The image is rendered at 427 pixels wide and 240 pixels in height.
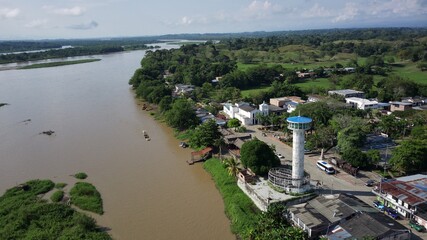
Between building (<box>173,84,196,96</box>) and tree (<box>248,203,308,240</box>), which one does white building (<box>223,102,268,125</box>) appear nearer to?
building (<box>173,84,196,96</box>)

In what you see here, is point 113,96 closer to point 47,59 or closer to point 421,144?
point 421,144

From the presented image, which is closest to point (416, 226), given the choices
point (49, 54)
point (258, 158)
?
point (258, 158)

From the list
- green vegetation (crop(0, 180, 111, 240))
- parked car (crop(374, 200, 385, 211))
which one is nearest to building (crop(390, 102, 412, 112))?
parked car (crop(374, 200, 385, 211))

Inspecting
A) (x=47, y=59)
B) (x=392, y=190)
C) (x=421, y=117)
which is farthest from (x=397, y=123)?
(x=47, y=59)

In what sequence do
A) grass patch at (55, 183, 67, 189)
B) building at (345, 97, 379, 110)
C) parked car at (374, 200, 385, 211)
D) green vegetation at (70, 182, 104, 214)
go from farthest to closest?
building at (345, 97, 379, 110)
grass patch at (55, 183, 67, 189)
green vegetation at (70, 182, 104, 214)
parked car at (374, 200, 385, 211)

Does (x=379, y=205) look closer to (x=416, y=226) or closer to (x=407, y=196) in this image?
(x=407, y=196)

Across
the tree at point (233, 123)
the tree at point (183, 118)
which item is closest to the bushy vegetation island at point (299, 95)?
the tree at point (183, 118)
